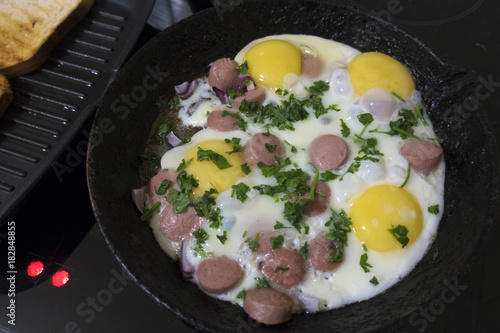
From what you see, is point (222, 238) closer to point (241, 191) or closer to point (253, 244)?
point (253, 244)

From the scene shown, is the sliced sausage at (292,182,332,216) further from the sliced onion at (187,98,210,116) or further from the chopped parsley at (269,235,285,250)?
the sliced onion at (187,98,210,116)

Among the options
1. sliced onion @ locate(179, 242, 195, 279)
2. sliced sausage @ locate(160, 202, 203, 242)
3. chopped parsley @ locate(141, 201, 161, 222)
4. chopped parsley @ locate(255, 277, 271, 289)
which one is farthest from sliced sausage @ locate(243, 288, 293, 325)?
chopped parsley @ locate(141, 201, 161, 222)

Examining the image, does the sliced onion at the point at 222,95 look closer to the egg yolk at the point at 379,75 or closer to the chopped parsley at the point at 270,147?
the chopped parsley at the point at 270,147

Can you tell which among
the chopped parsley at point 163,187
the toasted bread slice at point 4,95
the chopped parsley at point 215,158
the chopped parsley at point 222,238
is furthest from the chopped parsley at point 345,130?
the toasted bread slice at point 4,95

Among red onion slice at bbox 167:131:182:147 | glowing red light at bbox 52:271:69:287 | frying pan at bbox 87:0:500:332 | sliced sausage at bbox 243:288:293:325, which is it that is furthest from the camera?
red onion slice at bbox 167:131:182:147

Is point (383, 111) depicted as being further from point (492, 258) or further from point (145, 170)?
point (145, 170)

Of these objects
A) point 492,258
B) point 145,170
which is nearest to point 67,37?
point 145,170
